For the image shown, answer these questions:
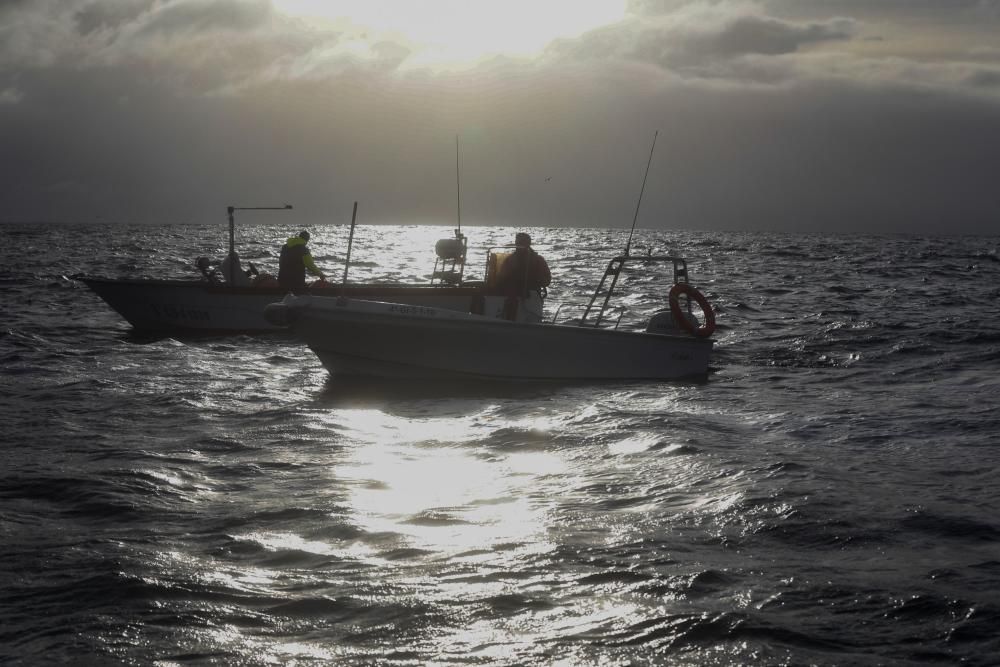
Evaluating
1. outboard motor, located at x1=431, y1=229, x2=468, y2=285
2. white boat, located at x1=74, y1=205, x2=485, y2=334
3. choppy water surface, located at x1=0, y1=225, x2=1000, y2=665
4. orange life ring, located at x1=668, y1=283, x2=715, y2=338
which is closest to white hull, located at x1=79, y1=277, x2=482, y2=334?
white boat, located at x1=74, y1=205, x2=485, y2=334

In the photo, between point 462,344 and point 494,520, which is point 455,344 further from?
point 494,520

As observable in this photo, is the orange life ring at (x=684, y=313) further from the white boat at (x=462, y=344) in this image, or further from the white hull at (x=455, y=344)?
the white hull at (x=455, y=344)

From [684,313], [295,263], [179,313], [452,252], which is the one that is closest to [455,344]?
[684,313]

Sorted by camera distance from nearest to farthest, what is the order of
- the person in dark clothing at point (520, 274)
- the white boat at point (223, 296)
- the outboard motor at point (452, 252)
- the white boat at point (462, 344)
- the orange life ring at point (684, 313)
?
the white boat at point (462, 344) → the orange life ring at point (684, 313) → the person in dark clothing at point (520, 274) → the outboard motor at point (452, 252) → the white boat at point (223, 296)

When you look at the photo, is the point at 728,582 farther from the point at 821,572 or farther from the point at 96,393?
the point at 96,393

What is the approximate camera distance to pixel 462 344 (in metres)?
12.4

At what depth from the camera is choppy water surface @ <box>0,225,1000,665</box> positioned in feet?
14.7

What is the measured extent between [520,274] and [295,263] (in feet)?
17.0

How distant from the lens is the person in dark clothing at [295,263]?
1677 cm

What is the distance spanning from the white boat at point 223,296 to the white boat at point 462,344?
427 cm

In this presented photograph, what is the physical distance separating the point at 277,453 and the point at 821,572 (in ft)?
15.6

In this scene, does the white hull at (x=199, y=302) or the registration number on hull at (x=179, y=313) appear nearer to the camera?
the white hull at (x=199, y=302)

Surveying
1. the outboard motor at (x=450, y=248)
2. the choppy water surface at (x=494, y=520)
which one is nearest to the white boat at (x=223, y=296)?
the outboard motor at (x=450, y=248)

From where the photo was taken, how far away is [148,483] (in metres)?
7.12
